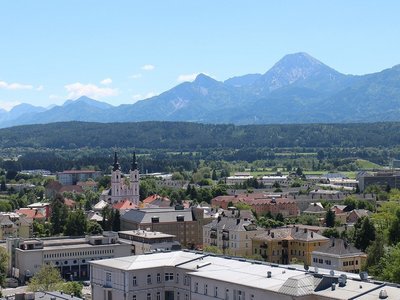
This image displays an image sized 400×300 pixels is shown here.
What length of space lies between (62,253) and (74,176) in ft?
384

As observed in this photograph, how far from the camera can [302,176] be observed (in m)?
184

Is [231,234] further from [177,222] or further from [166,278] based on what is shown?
[166,278]

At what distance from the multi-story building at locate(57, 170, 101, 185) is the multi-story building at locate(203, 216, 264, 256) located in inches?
4220

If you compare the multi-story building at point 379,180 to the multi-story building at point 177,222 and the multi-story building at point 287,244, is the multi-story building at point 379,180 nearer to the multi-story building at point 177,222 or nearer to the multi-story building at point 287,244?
the multi-story building at point 177,222

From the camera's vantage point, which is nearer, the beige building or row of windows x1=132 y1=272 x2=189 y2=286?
row of windows x1=132 y1=272 x2=189 y2=286

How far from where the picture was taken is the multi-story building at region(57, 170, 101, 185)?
609 ft

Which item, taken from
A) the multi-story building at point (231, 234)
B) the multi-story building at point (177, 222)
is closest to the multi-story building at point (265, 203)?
the multi-story building at point (177, 222)

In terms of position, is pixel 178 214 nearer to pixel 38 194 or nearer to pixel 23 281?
pixel 23 281

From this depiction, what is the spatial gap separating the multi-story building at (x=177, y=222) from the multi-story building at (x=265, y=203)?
19019 mm

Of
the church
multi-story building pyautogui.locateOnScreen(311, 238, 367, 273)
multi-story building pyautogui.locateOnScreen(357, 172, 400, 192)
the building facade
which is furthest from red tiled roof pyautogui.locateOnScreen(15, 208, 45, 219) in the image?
multi-story building pyautogui.locateOnScreen(357, 172, 400, 192)

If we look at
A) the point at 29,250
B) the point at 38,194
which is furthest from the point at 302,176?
the point at 29,250

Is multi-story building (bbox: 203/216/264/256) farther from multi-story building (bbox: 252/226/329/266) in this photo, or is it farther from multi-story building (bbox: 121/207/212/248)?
multi-story building (bbox: 121/207/212/248)

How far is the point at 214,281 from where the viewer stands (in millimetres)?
41688

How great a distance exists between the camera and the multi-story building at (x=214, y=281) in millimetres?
37469
